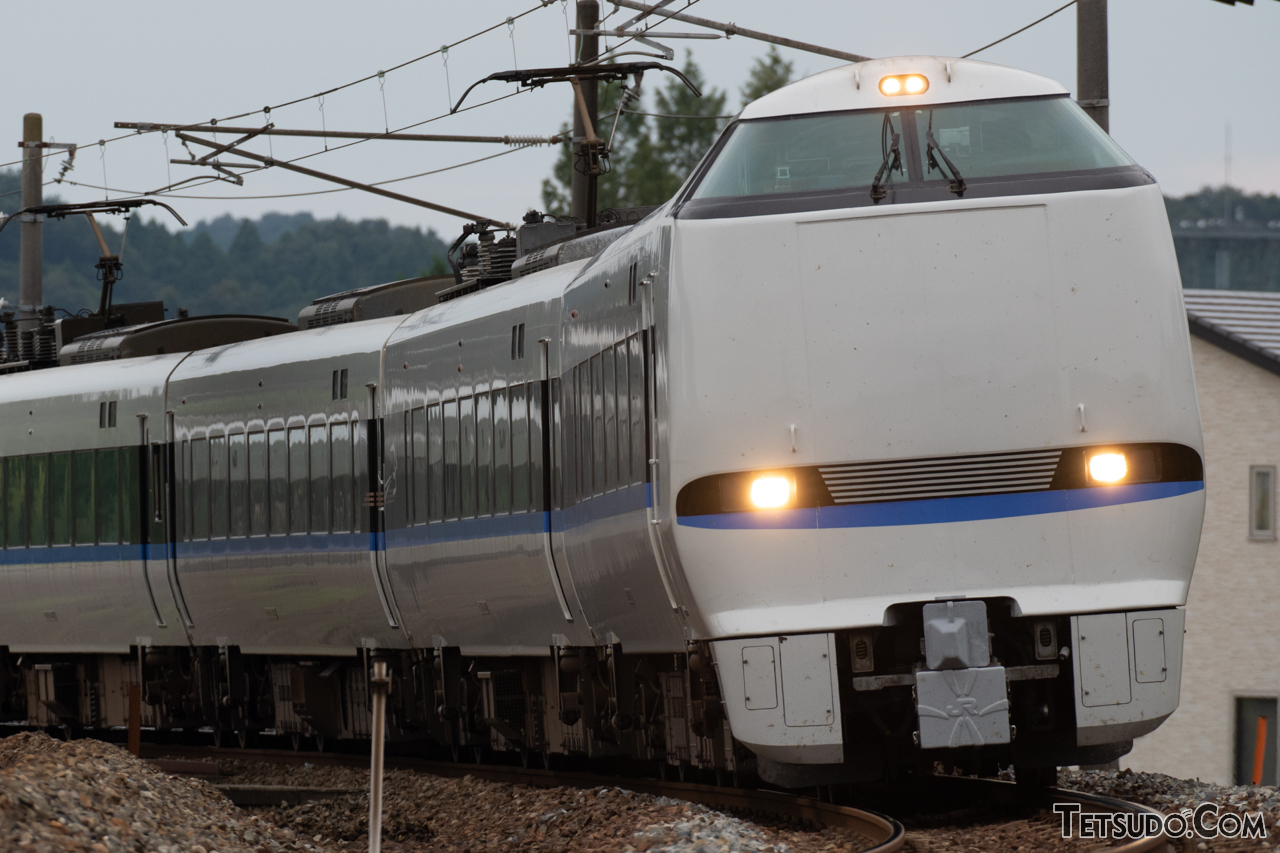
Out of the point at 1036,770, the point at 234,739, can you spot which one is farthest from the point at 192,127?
the point at 1036,770

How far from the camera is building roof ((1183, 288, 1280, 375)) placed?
98.7 ft

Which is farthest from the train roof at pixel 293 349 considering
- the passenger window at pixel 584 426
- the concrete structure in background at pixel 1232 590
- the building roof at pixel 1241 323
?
the building roof at pixel 1241 323

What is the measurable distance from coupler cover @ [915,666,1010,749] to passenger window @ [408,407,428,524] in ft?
23.9

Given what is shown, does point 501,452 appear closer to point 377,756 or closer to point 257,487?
point 257,487

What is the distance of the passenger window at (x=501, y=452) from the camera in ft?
48.6

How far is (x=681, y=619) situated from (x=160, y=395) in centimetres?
1129

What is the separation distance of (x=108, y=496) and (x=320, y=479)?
4226 mm

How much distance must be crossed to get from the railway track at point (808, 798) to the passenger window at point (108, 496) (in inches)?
249

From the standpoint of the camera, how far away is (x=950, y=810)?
1133 centimetres

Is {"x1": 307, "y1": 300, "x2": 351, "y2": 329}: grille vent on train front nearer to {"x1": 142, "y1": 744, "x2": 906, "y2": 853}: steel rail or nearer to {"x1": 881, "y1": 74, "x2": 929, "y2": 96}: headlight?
{"x1": 142, "y1": 744, "x2": 906, "y2": 853}: steel rail

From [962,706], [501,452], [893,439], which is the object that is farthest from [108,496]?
[962,706]

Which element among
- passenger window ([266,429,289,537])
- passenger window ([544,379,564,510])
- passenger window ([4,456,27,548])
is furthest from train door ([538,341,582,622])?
passenger window ([4,456,27,548])

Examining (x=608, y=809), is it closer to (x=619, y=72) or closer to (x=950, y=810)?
(x=950, y=810)

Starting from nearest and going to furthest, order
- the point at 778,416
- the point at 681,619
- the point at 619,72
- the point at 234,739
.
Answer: the point at 778,416
the point at 681,619
the point at 619,72
the point at 234,739
